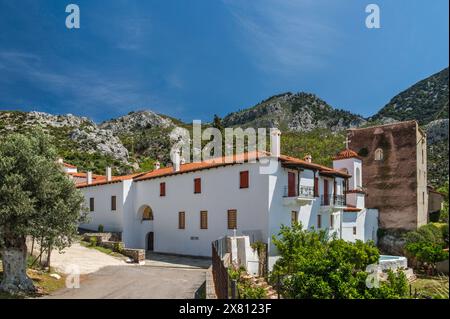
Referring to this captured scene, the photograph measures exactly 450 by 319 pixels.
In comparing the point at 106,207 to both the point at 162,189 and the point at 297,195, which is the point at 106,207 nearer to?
the point at 162,189

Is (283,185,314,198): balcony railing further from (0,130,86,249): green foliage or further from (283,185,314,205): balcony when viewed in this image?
(0,130,86,249): green foliage

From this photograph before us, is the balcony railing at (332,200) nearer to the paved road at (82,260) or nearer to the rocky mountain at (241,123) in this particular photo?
the paved road at (82,260)

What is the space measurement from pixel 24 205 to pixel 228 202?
14.7 m

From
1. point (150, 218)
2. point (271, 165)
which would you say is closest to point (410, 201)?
point (271, 165)

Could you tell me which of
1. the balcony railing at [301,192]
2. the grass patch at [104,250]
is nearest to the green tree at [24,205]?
the grass patch at [104,250]

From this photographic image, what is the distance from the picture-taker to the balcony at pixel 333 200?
30312 millimetres

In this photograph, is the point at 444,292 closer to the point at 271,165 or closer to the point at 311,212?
the point at 271,165

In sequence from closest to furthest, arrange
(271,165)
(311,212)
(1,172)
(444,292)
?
(444,292) < (1,172) < (271,165) < (311,212)

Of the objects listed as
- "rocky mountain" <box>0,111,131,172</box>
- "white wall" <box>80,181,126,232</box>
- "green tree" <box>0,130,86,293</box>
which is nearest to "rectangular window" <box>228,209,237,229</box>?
"white wall" <box>80,181,126,232</box>

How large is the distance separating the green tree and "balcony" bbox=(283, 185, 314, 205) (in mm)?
13971

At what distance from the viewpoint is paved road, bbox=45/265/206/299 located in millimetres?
15664

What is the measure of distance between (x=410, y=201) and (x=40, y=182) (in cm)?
3620
